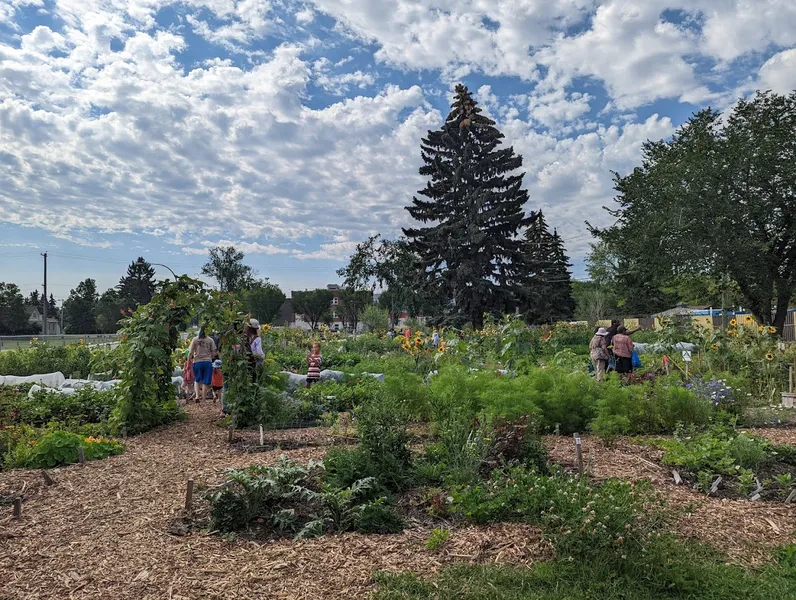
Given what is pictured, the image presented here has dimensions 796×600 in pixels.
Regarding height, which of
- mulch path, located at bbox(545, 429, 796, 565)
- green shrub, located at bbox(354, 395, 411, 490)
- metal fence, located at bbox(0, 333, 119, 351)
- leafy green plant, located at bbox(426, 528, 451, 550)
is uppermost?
metal fence, located at bbox(0, 333, 119, 351)

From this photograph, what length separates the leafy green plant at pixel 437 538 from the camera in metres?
3.21

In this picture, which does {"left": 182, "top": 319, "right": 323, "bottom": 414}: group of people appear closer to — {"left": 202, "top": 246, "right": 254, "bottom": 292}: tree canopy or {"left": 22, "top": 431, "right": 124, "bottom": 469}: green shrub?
{"left": 22, "top": 431, "right": 124, "bottom": 469}: green shrub

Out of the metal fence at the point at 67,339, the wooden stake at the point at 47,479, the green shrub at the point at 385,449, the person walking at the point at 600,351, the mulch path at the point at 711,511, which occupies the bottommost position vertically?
the mulch path at the point at 711,511

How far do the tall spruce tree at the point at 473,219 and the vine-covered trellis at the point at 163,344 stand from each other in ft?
85.4

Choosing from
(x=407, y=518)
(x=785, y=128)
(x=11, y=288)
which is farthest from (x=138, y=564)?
(x=11, y=288)

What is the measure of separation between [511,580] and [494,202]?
32.6 m

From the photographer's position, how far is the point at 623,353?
9867 mm

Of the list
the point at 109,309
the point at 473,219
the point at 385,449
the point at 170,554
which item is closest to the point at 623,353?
the point at 385,449

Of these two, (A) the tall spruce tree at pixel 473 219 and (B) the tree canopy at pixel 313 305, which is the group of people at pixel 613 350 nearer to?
(A) the tall spruce tree at pixel 473 219

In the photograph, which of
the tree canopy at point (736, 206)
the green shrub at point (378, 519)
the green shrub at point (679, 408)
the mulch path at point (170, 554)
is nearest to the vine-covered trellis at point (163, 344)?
the mulch path at point (170, 554)

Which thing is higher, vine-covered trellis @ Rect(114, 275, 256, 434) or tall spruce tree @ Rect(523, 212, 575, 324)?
tall spruce tree @ Rect(523, 212, 575, 324)

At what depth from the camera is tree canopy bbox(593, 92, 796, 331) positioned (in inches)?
828

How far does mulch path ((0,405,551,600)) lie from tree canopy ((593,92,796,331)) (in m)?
21.1

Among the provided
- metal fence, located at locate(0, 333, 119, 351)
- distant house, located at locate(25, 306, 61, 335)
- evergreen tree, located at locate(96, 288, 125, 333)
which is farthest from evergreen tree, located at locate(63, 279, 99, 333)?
metal fence, located at locate(0, 333, 119, 351)
